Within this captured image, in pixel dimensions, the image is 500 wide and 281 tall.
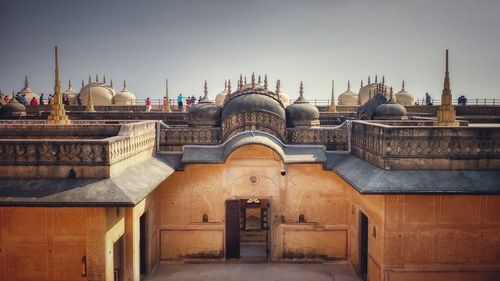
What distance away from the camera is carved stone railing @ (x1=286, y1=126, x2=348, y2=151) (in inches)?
618

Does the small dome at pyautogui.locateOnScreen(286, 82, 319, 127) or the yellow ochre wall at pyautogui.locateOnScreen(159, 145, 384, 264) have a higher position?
the small dome at pyautogui.locateOnScreen(286, 82, 319, 127)

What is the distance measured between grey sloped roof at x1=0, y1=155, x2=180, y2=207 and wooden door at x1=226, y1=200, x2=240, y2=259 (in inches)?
196

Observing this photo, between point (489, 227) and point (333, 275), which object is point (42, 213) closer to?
point (333, 275)

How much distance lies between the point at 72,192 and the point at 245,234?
1110 cm

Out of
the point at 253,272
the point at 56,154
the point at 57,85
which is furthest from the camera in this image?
the point at 253,272

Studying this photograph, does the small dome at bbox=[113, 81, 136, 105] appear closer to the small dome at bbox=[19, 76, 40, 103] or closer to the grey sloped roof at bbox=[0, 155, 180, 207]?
the small dome at bbox=[19, 76, 40, 103]

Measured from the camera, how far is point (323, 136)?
1584 cm

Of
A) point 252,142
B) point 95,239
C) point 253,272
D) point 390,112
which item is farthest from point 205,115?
point 390,112

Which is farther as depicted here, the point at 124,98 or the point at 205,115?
the point at 124,98

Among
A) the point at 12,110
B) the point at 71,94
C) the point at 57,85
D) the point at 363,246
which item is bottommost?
the point at 363,246

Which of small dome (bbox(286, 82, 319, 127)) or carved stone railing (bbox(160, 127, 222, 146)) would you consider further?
small dome (bbox(286, 82, 319, 127))

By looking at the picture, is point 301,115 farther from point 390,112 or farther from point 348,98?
point 348,98

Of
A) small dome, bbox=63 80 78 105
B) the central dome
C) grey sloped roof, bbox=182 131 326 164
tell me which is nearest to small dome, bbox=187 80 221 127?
the central dome

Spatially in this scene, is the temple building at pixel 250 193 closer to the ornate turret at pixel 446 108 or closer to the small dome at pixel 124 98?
the ornate turret at pixel 446 108
